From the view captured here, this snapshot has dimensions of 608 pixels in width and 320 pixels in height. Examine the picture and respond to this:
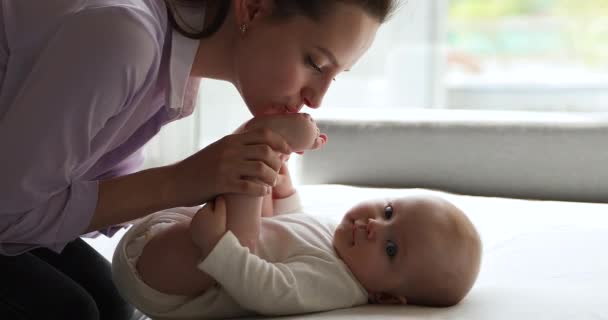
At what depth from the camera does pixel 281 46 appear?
4.11 feet

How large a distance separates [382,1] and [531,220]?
28.7 inches

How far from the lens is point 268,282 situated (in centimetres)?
113

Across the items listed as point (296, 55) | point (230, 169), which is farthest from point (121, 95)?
point (296, 55)

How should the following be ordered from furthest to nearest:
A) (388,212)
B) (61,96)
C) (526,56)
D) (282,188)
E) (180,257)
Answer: (526,56) < (282,188) < (388,212) < (180,257) < (61,96)

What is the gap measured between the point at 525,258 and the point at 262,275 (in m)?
0.57

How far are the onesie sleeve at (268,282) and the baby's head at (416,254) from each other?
67 mm

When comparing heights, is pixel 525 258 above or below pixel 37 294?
above

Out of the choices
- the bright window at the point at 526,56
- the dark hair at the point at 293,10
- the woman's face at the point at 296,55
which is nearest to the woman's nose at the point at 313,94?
the woman's face at the point at 296,55

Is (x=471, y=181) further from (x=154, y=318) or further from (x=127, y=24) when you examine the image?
(x=127, y=24)

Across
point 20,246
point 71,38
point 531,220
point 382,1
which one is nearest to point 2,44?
point 71,38

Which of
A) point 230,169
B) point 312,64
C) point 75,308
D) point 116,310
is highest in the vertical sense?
point 312,64

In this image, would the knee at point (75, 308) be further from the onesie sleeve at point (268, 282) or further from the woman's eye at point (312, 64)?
the woman's eye at point (312, 64)

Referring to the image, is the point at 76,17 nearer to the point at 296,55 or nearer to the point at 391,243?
the point at 296,55

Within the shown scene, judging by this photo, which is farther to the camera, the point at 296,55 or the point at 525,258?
the point at 525,258
